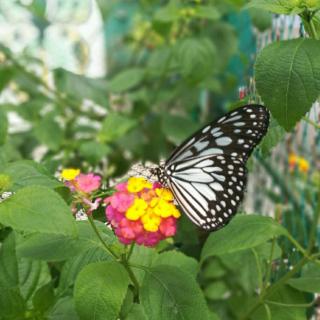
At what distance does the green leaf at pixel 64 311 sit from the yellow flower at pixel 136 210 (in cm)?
21

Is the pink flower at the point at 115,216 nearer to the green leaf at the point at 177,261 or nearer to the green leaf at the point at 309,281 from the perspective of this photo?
the green leaf at the point at 177,261

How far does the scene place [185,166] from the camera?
4.09 feet

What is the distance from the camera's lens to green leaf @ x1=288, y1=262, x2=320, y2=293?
1.13m

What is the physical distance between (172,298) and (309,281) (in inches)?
12.3

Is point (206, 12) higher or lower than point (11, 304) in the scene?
higher

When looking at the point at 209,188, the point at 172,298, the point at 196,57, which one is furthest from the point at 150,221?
the point at 196,57

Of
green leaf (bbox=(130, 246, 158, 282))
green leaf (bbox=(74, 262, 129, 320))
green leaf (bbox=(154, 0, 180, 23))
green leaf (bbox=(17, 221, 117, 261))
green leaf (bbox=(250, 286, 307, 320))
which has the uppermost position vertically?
green leaf (bbox=(154, 0, 180, 23))

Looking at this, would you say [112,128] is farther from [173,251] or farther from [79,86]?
[173,251]

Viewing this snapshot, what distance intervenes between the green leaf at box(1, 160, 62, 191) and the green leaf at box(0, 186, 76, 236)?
13cm

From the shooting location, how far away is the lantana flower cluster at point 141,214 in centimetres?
91

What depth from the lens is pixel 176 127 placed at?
243cm

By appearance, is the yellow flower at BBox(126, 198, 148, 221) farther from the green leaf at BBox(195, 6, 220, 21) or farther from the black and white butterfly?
the green leaf at BBox(195, 6, 220, 21)

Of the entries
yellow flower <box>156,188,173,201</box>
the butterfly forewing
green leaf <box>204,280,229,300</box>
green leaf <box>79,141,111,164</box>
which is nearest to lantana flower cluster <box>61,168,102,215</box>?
yellow flower <box>156,188,173,201</box>

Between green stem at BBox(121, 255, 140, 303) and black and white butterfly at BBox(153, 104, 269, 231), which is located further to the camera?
black and white butterfly at BBox(153, 104, 269, 231)
